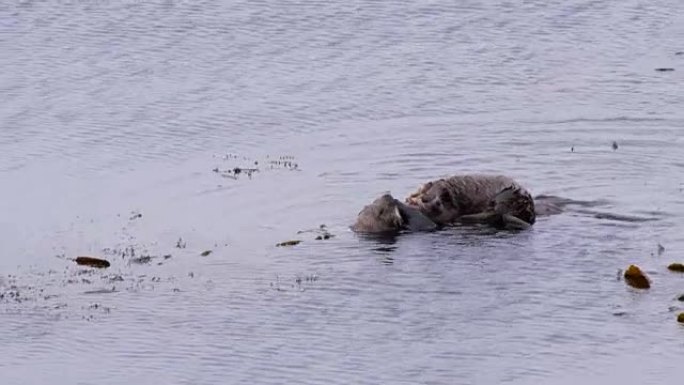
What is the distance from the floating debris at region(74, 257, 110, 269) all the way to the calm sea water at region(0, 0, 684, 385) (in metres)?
0.16

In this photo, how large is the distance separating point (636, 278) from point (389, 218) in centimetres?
244

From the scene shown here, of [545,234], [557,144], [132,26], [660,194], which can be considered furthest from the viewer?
[132,26]

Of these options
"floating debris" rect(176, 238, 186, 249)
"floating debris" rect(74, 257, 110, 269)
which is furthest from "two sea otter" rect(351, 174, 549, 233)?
"floating debris" rect(74, 257, 110, 269)

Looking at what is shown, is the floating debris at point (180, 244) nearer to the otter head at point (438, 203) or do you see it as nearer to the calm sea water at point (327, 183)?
the calm sea water at point (327, 183)

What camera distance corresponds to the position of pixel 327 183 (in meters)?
15.0

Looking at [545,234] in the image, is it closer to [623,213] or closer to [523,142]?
[623,213]

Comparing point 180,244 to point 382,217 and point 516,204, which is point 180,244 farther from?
point 516,204

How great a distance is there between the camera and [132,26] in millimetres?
22094

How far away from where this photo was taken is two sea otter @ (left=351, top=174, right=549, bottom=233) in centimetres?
1346

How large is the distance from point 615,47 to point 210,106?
547cm

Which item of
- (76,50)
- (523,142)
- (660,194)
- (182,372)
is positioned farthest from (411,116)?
(182,372)

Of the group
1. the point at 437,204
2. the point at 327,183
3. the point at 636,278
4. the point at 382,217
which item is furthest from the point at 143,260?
the point at 636,278

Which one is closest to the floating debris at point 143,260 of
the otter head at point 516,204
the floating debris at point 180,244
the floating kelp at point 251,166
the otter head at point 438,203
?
the floating debris at point 180,244

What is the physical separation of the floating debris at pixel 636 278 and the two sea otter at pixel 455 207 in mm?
1713
